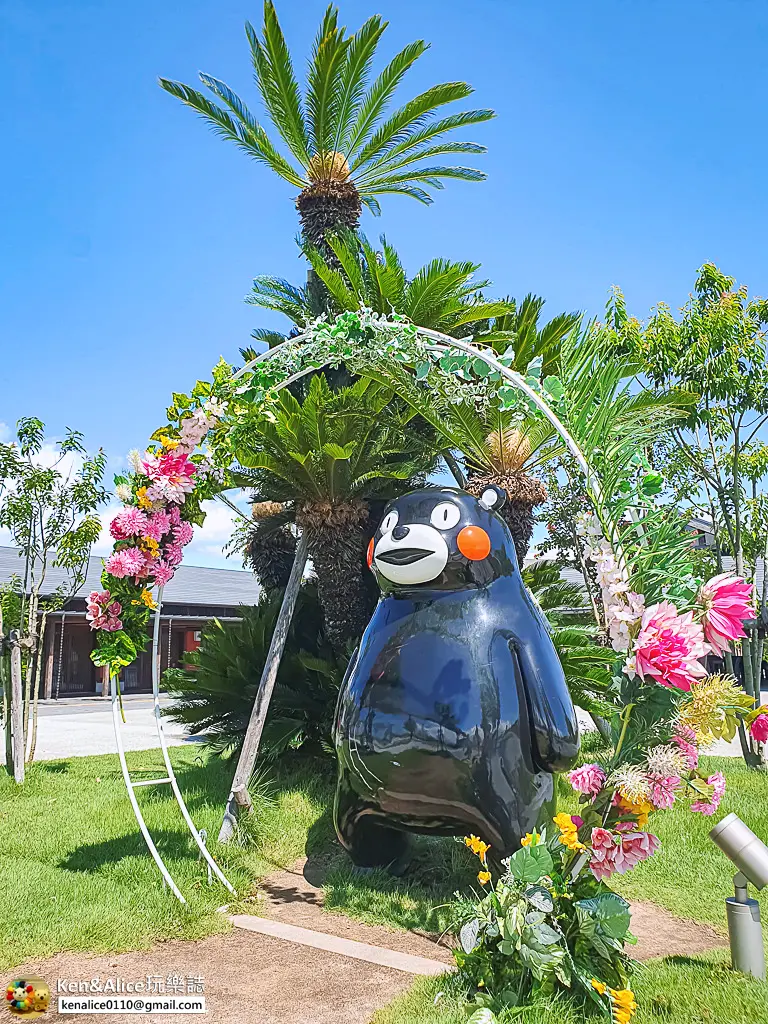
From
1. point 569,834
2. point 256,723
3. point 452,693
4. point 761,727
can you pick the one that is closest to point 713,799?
point 761,727

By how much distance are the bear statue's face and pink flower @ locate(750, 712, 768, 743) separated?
1.87m

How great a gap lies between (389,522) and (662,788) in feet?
7.68

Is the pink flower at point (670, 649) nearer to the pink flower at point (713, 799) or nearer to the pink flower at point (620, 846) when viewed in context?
the pink flower at point (713, 799)

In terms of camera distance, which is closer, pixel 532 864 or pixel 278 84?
pixel 532 864

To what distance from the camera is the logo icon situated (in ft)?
11.6

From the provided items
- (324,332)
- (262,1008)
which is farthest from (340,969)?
(324,332)

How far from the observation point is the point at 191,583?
28188mm

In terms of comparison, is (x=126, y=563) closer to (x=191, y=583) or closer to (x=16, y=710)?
(x=16, y=710)

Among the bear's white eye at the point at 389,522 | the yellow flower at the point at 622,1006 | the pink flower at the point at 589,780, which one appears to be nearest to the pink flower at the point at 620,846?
the pink flower at the point at 589,780

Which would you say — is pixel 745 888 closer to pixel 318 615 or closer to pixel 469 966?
pixel 469 966

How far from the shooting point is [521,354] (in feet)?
26.5

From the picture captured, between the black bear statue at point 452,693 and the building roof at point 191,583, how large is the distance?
58.2ft

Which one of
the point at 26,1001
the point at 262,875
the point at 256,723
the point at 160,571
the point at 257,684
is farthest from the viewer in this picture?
the point at 257,684

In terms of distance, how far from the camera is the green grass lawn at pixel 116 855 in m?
4.54
